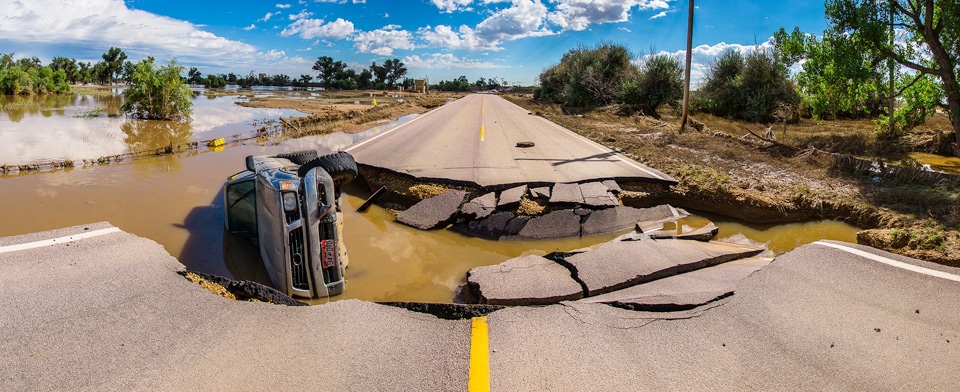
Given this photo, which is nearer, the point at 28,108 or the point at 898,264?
the point at 898,264

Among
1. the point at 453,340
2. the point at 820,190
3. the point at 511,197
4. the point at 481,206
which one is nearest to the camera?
the point at 453,340

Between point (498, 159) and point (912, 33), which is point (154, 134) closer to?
point (498, 159)

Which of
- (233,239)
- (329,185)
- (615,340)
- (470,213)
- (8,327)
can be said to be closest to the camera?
(8,327)

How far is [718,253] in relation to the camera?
5953mm

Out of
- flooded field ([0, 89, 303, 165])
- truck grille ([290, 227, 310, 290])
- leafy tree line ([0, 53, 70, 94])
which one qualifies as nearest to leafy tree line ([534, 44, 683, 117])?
flooded field ([0, 89, 303, 165])

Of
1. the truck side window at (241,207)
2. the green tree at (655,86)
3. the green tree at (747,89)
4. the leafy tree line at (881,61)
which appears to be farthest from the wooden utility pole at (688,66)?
the truck side window at (241,207)

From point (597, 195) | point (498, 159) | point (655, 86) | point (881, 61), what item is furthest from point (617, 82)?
point (597, 195)

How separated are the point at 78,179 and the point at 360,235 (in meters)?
7.81

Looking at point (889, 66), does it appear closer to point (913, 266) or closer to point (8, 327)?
A: point (913, 266)

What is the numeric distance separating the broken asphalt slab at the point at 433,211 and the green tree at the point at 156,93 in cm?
2524

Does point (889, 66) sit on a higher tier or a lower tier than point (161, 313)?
higher

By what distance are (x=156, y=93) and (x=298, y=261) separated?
2805 cm

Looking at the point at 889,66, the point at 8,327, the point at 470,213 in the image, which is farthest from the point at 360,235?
→ the point at 889,66

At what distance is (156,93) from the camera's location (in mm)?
Answer: 27156
